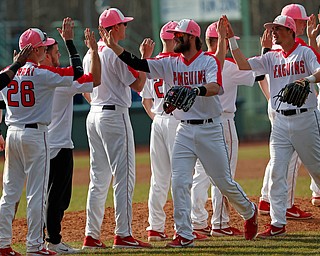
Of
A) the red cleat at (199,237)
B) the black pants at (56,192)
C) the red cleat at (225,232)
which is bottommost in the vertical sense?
the red cleat at (225,232)

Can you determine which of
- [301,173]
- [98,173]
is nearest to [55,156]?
[98,173]

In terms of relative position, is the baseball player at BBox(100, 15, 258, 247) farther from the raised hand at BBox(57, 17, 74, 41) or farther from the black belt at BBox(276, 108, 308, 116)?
the black belt at BBox(276, 108, 308, 116)

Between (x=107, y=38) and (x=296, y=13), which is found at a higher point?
(x=296, y=13)

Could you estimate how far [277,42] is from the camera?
27.7ft

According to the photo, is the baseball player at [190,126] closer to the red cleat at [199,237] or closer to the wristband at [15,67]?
the red cleat at [199,237]

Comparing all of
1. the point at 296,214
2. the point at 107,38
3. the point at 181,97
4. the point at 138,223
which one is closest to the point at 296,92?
the point at 181,97

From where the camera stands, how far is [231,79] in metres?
9.00

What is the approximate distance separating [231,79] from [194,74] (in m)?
1.26

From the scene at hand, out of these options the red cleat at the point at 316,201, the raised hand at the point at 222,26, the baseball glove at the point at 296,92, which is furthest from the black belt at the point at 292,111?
the red cleat at the point at 316,201

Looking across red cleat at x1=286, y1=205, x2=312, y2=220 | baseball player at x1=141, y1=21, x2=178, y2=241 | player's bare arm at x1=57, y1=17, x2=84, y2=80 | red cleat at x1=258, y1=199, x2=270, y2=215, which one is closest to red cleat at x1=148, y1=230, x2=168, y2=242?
baseball player at x1=141, y1=21, x2=178, y2=241

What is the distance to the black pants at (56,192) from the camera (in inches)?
319

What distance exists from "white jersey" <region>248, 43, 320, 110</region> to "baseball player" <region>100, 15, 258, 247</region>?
0.82m

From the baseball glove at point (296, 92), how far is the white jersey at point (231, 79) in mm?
1119

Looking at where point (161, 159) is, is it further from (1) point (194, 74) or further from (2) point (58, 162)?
(1) point (194, 74)
